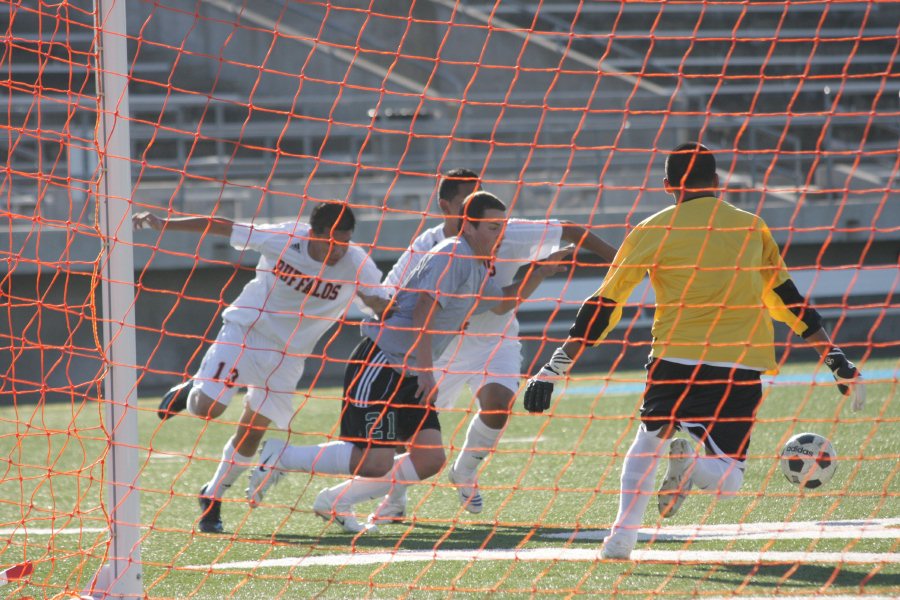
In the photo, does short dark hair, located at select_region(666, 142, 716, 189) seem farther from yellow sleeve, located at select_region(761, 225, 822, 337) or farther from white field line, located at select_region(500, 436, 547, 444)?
white field line, located at select_region(500, 436, 547, 444)

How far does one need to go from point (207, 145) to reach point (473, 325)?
987 centimetres

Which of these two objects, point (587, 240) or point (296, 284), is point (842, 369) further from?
point (296, 284)

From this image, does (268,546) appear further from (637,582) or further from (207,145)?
(207,145)

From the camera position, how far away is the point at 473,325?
19.4 feet

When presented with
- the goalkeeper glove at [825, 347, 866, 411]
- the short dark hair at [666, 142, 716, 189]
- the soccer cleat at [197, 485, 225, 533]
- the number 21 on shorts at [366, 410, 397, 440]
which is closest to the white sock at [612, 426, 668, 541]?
the goalkeeper glove at [825, 347, 866, 411]

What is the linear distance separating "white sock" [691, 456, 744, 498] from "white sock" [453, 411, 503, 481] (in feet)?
4.92

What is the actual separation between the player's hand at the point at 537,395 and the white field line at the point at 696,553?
546 millimetres

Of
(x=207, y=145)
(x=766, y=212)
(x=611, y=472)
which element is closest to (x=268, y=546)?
(x=611, y=472)

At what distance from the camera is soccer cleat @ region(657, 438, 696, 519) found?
4.14 meters

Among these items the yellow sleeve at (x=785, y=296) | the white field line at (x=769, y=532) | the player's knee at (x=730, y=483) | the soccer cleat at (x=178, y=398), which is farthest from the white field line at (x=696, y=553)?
the soccer cleat at (x=178, y=398)

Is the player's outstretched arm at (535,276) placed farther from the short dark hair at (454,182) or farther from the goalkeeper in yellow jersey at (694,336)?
the goalkeeper in yellow jersey at (694,336)

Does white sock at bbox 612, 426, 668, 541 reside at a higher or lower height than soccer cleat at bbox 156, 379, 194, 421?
higher

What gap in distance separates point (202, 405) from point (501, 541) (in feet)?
6.06

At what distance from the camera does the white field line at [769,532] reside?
14.3 ft
